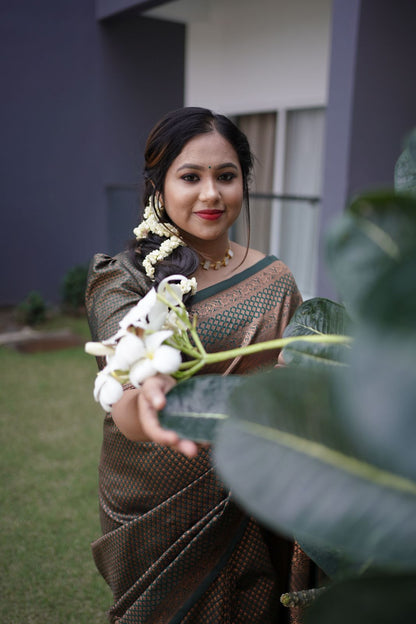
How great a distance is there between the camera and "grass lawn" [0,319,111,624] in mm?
2092

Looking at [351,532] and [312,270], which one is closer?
[351,532]

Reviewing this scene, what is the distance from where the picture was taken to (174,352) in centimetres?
52

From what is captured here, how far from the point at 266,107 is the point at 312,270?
1688mm

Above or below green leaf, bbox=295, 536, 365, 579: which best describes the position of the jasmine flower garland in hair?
above

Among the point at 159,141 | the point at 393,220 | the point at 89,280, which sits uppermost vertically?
the point at 159,141

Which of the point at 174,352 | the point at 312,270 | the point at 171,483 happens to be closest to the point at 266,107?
the point at 312,270

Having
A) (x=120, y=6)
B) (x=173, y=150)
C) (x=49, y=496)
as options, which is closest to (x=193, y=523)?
(x=173, y=150)

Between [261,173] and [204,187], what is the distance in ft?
15.6

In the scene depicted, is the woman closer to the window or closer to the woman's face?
→ the woman's face

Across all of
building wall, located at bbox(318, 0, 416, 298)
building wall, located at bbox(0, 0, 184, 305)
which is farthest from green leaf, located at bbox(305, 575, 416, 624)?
building wall, located at bbox(0, 0, 184, 305)

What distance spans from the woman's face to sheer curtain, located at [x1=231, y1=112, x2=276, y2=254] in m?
4.24

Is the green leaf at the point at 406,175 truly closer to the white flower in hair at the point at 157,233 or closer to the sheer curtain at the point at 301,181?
the white flower in hair at the point at 157,233

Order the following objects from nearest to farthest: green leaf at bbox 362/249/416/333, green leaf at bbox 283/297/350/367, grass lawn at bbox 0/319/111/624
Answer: green leaf at bbox 362/249/416/333 → green leaf at bbox 283/297/350/367 → grass lawn at bbox 0/319/111/624

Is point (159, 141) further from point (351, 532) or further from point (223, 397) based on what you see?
point (351, 532)
